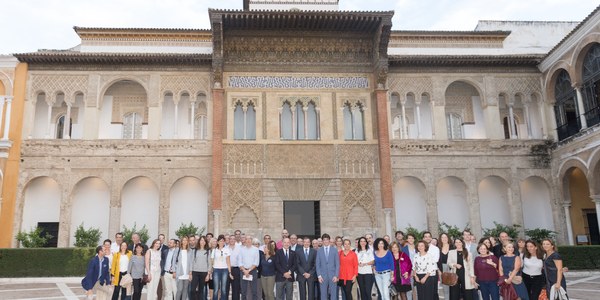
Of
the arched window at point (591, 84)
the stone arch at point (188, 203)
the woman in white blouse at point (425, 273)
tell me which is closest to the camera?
the woman in white blouse at point (425, 273)

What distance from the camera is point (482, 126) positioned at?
19.2 metres

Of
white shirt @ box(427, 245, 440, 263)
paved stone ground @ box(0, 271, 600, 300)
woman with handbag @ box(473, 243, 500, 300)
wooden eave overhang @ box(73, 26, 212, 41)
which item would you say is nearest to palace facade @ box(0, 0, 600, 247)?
paved stone ground @ box(0, 271, 600, 300)

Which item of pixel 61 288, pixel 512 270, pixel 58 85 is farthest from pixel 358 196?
pixel 58 85

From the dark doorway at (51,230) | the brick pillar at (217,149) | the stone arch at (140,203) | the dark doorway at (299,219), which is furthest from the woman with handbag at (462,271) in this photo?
the dark doorway at (51,230)

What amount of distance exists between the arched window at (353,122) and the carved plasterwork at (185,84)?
5.60 meters

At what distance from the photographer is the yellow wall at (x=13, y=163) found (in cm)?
1596

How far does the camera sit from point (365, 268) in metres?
8.51

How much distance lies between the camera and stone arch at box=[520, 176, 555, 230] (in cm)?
1823

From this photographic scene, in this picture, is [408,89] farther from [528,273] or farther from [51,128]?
[51,128]

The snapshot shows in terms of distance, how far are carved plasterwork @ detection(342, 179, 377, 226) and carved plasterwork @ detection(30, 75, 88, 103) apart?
10.8 metres

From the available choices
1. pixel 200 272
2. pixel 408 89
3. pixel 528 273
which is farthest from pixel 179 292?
pixel 408 89

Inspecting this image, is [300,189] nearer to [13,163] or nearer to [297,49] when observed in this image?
[297,49]

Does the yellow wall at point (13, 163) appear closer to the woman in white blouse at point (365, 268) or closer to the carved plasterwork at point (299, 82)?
the carved plasterwork at point (299, 82)

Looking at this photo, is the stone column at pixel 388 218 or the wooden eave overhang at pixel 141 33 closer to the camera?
the stone column at pixel 388 218
